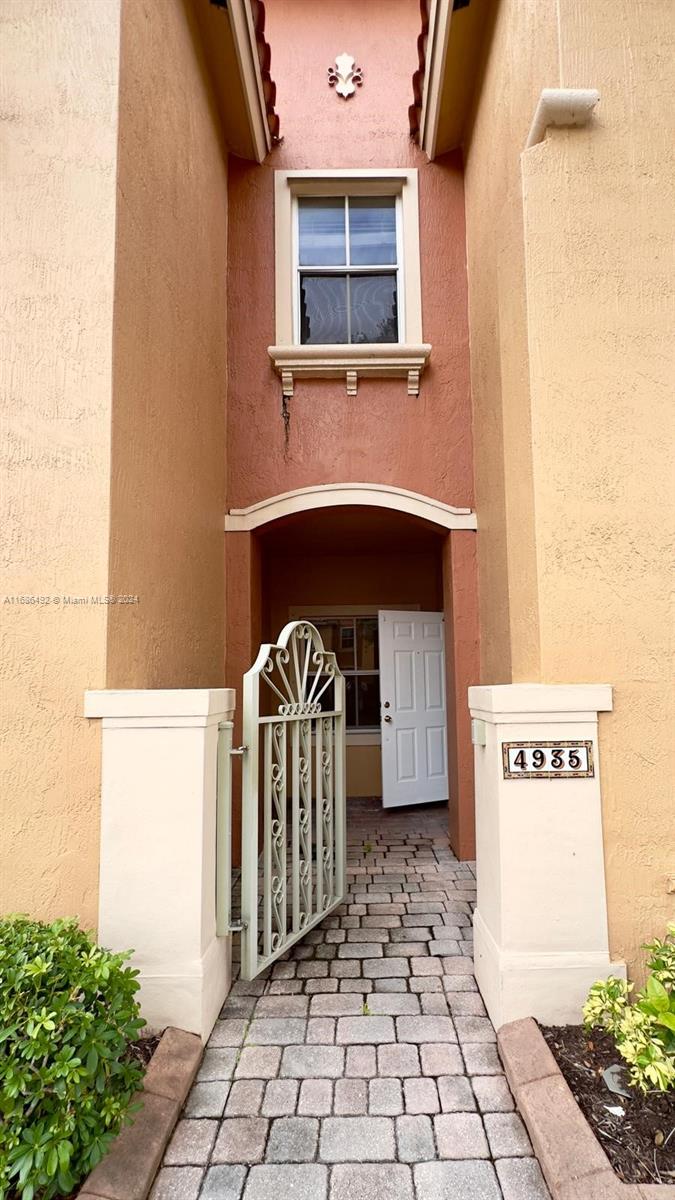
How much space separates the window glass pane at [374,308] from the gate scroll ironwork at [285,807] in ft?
9.79

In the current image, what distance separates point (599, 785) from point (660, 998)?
0.83m

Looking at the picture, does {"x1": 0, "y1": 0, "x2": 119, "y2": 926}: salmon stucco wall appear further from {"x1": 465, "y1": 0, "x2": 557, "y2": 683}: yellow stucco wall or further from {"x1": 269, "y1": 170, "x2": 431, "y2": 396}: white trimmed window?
{"x1": 269, "y1": 170, "x2": 431, "y2": 396}: white trimmed window

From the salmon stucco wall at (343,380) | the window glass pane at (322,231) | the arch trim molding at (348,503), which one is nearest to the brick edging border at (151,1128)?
the arch trim molding at (348,503)

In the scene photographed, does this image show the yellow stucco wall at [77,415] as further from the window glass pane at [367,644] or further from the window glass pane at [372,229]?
the window glass pane at [367,644]

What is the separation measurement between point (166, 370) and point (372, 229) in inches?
121

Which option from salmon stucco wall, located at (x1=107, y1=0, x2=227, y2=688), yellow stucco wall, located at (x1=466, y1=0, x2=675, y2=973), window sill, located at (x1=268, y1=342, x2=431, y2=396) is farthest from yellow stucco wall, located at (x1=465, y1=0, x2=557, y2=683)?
salmon stucco wall, located at (x1=107, y1=0, x2=227, y2=688)

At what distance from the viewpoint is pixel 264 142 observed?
17.9ft

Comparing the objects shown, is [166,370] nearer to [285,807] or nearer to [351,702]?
A: [285,807]

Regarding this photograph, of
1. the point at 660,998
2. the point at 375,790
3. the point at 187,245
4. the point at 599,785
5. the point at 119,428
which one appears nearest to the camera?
the point at 660,998

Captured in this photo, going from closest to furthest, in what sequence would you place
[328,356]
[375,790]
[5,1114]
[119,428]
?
[5,1114] → [119,428] → [328,356] → [375,790]

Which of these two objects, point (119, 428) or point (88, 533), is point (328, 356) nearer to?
point (119, 428)

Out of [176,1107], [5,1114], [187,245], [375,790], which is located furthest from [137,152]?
[375,790]

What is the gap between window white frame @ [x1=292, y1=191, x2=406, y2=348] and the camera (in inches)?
217

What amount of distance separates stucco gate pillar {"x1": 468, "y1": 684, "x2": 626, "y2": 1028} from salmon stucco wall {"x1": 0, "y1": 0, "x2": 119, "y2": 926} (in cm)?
171
